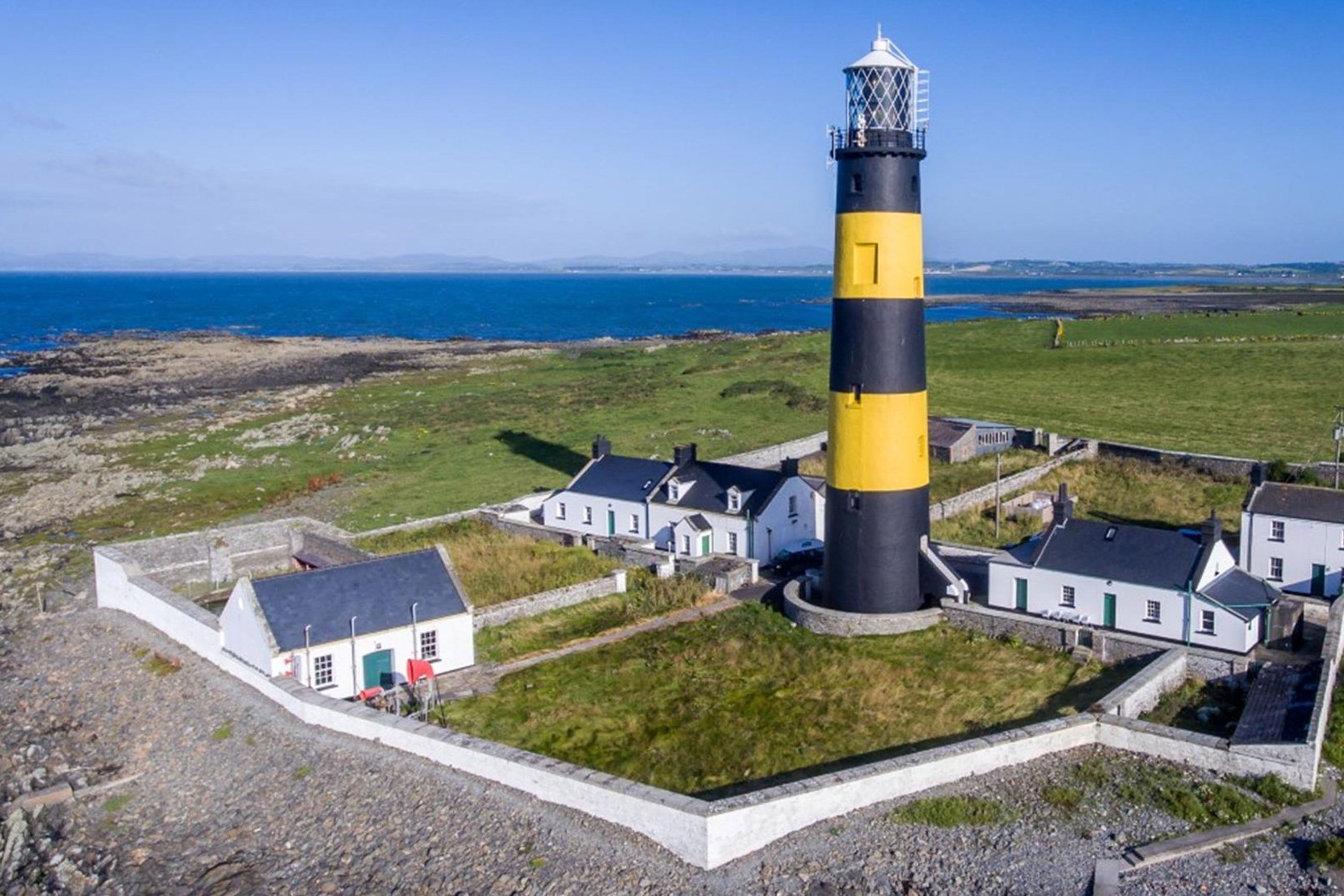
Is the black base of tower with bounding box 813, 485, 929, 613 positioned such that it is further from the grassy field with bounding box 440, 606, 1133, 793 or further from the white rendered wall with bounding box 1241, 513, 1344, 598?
the white rendered wall with bounding box 1241, 513, 1344, 598

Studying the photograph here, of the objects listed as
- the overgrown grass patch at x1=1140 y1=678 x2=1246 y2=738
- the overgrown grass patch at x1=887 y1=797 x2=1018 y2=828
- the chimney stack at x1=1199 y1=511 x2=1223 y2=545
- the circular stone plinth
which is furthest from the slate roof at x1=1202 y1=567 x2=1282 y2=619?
the overgrown grass patch at x1=887 y1=797 x2=1018 y2=828

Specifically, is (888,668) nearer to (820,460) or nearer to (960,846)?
(960,846)

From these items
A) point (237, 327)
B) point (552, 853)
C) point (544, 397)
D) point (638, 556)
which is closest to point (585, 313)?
point (237, 327)

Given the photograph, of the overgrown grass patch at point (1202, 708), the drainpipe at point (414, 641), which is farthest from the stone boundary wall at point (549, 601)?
the overgrown grass patch at point (1202, 708)

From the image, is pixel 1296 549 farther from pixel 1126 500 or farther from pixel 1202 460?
pixel 1202 460

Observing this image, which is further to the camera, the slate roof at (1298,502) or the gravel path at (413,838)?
the slate roof at (1298,502)

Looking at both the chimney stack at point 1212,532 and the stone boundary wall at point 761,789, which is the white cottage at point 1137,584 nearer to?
the chimney stack at point 1212,532
